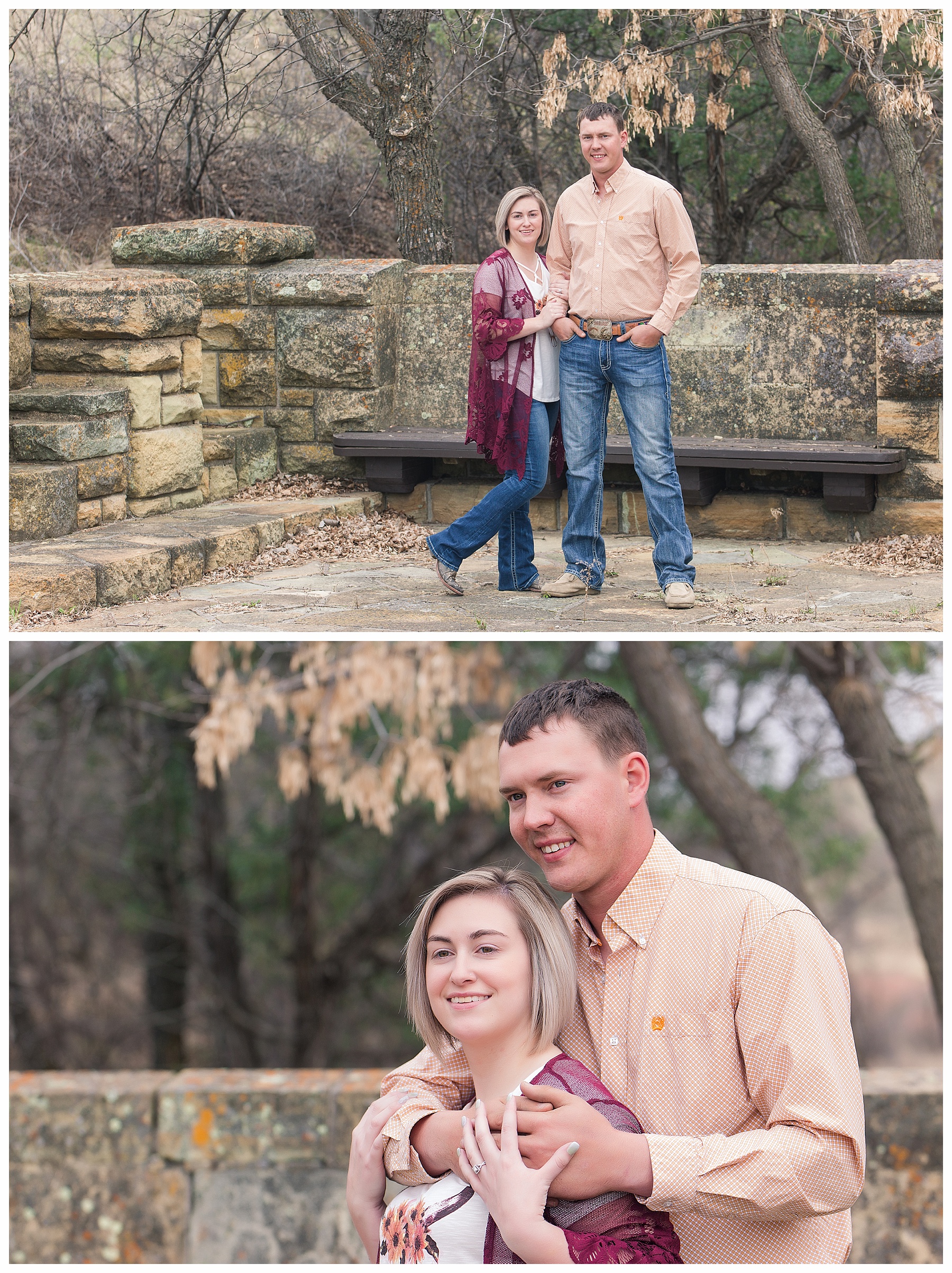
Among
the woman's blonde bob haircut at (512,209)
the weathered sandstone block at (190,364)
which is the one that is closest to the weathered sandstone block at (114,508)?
the weathered sandstone block at (190,364)

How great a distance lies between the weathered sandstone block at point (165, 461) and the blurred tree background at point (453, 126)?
270cm

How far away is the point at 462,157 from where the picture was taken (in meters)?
10.9

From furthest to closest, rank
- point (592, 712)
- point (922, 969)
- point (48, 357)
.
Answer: point (922, 969), point (48, 357), point (592, 712)

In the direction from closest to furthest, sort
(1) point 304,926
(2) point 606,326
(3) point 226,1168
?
(3) point 226,1168
(2) point 606,326
(1) point 304,926

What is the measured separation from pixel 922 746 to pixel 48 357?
197 inches

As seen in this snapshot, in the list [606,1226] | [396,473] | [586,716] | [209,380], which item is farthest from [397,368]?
[606,1226]

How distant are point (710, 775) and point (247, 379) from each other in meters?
3.81

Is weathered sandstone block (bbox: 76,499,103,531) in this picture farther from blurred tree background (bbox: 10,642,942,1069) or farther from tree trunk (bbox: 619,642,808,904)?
tree trunk (bbox: 619,642,808,904)

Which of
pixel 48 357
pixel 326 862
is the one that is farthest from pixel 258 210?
pixel 326 862

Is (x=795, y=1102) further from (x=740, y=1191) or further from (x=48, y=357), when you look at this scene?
(x=48, y=357)

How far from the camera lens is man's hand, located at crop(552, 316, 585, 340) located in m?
5.36

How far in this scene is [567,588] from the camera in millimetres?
5820

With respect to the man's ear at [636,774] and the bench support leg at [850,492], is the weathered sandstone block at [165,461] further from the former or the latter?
the man's ear at [636,774]

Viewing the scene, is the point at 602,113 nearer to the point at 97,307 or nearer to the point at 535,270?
the point at 535,270
